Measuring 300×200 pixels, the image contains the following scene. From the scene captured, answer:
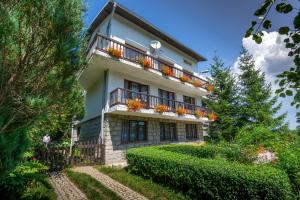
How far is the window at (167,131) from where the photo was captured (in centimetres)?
1570

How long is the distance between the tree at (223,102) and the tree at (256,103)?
902 millimetres

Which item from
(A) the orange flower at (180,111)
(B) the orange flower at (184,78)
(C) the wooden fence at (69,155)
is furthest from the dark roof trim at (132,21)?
(C) the wooden fence at (69,155)

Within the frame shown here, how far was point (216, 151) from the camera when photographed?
10.8m

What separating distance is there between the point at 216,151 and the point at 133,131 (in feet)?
18.8

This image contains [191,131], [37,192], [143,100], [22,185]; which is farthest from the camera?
[191,131]

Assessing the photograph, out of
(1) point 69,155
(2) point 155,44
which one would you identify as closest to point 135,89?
(2) point 155,44

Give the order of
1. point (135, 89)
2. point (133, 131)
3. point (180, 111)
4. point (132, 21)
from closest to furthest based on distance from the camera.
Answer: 1. point (133, 131)
2. point (135, 89)
3. point (132, 21)
4. point (180, 111)

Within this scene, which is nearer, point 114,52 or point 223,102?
point 114,52

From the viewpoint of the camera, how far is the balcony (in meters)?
11.9

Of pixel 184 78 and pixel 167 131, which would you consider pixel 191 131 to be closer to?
pixel 167 131

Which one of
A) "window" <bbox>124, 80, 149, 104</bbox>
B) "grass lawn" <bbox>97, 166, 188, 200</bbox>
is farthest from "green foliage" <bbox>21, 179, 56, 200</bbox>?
"window" <bbox>124, 80, 149, 104</bbox>

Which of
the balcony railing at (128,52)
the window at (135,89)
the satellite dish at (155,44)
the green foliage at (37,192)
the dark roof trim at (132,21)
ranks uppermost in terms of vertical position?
the dark roof trim at (132,21)

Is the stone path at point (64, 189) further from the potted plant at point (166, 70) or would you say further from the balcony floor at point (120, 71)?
the potted plant at point (166, 70)

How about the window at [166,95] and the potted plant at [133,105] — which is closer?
the potted plant at [133,105]
